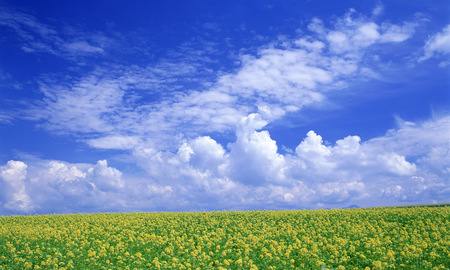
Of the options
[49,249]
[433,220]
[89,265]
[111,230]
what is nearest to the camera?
[89,265]

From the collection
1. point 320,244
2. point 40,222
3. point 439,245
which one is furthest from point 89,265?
point 40,222

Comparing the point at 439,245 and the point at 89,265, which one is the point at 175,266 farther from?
the point at 439,245

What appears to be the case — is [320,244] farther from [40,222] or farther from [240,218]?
[40,222]

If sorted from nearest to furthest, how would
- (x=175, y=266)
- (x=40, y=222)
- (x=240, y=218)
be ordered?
(x=175, y=266), (x=240, y=218), (x=40, y=222)

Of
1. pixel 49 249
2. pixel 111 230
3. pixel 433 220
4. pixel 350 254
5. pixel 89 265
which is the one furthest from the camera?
pixel 433 220

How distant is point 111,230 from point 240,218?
36.2 feet

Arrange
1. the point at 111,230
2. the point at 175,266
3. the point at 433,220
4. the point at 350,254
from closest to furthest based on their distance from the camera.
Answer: the point at 175,266 → the point at 350,254 → the point at 111,230 → the point at 433,220

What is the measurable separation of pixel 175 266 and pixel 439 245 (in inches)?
538

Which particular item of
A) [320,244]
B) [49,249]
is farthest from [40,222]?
[320,244]

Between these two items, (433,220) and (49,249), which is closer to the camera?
(49,249)

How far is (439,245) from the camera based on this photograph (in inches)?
680

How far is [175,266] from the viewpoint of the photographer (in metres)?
14.0

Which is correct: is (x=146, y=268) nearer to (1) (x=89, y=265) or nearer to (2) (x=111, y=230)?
(1) (x=89, y=265)

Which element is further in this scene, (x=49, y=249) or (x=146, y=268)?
(x=49, y=249)
